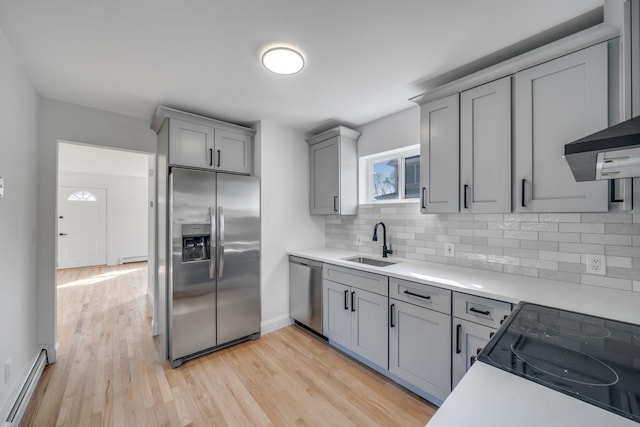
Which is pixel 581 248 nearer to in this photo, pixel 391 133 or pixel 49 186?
pixel 391 133

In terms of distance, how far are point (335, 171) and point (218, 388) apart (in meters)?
2.36

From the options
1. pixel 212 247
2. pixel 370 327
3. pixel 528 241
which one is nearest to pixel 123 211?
pixel 212 247

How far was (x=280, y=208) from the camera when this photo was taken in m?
A: 3.18

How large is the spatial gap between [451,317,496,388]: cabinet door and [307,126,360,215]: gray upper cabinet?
169 centimetres

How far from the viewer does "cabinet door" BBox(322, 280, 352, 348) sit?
2461 millimetres

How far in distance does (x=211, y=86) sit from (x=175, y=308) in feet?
6.53

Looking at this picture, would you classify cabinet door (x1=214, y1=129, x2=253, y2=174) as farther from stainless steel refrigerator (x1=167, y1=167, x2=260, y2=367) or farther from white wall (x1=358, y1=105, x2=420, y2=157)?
white wall (x1=358, y1=105, x2=420, y2=157)

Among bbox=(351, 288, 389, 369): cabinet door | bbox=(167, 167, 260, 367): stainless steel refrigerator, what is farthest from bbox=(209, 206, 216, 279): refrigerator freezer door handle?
bbox=(351, 288, 389, 369): cabinet door

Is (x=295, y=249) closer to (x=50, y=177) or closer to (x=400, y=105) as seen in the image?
(x=400, y=105)

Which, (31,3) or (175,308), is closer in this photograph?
(31,3)

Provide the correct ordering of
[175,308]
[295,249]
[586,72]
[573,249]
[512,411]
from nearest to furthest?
[512,411]
[586,72]
[573,249]
[175,308]
[295,249]

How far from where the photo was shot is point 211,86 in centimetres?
221

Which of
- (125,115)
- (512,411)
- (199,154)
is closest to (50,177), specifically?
(125,115)

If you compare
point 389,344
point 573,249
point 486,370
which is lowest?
point 389,344
